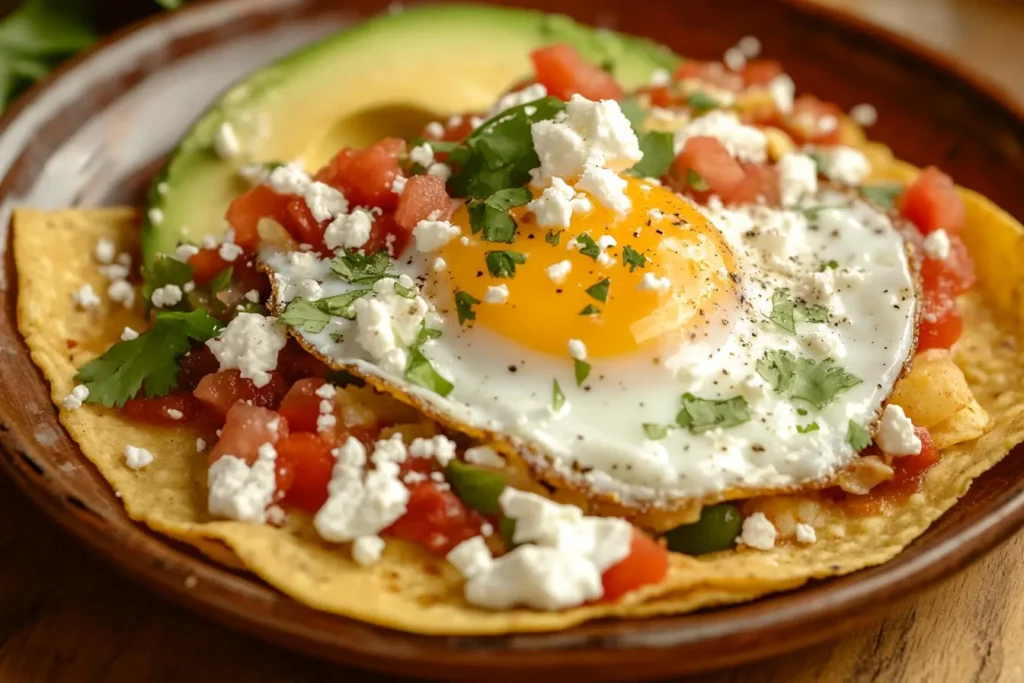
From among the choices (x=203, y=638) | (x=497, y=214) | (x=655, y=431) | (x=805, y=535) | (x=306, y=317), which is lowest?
(x=203, y=638)

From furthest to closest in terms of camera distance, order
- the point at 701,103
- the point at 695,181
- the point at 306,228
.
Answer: the point at 701,103, the point at 695,181, the point at 306,228

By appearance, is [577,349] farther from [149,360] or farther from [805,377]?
[149,360]

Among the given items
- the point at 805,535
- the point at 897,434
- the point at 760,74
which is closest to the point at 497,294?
the point at 805,535

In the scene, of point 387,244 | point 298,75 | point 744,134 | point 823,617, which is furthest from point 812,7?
point 823,617

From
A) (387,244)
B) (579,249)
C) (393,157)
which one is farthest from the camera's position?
(393,157)

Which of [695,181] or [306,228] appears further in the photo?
[695,181]

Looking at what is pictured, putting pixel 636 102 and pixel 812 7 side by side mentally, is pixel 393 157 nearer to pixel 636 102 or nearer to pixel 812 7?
pixel 636 102

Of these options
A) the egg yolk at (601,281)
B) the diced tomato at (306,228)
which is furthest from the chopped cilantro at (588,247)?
the diced tomato at (306,228)
